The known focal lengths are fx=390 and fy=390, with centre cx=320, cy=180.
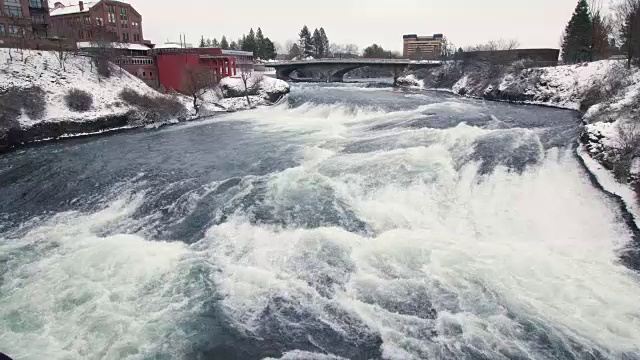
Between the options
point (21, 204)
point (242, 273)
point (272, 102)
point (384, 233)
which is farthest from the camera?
point (272, 102)

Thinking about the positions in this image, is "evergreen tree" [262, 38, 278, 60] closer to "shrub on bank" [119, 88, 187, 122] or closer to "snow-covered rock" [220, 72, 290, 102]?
"snow-covered rock" [220, 72, 290, 102]

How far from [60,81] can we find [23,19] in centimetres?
1580

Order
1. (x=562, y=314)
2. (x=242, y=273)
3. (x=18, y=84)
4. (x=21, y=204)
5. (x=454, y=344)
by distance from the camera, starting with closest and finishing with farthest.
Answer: (x=454, y=344) → (x=562, y=314) → (x=242, y=273) → (x=21, y=204) → (x=18, y=84)

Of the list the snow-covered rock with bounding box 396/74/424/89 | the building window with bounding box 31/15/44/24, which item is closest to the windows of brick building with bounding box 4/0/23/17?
the building window with bounding box 31/15/44/24

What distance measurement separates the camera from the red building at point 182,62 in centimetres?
4897

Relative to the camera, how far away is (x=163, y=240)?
12.2 meters

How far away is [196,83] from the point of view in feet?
142

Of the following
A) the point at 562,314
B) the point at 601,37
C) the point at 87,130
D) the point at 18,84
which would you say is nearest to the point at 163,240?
the point at 562,314

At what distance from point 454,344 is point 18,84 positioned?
3768cm

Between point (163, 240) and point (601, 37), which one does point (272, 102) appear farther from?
point (601, 37)

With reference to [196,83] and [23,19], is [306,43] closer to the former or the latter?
[196,83]

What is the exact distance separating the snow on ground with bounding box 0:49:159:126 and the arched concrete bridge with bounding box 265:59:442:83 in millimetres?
39794

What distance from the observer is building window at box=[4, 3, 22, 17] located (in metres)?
42.7

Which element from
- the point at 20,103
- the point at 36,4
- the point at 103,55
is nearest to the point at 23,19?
the point at 36,4
